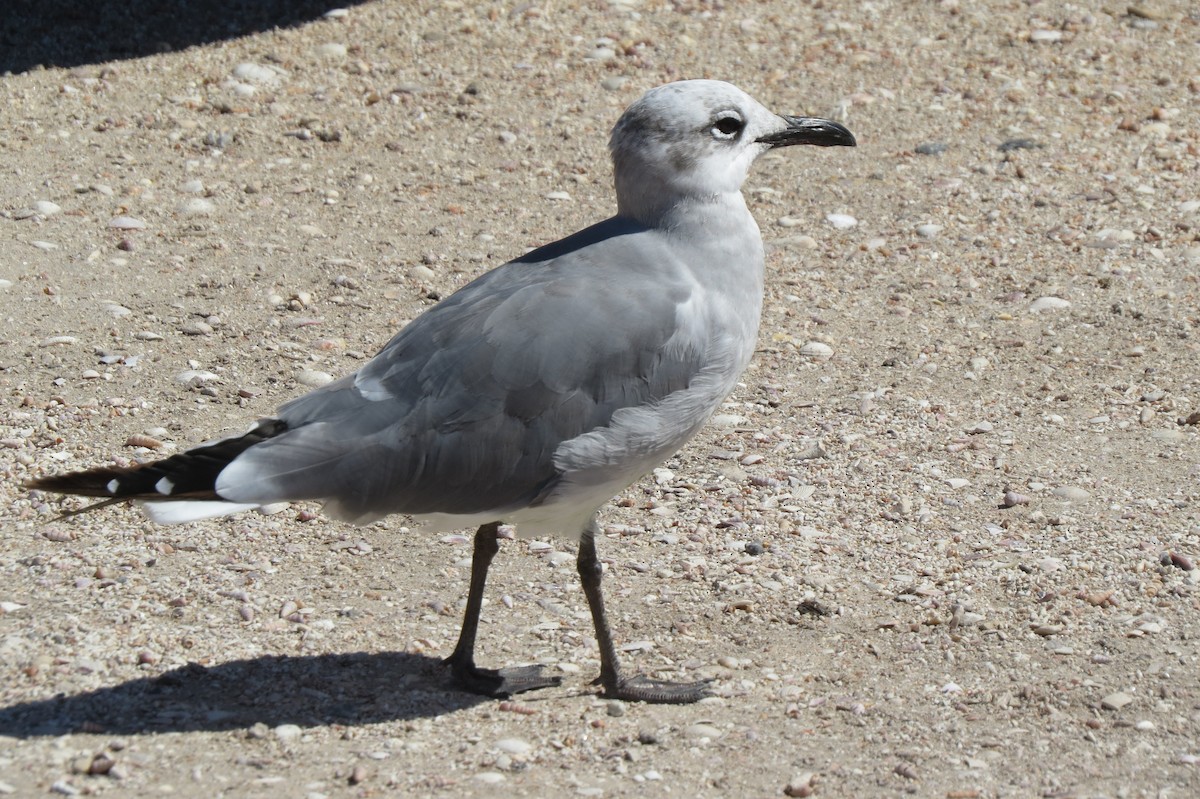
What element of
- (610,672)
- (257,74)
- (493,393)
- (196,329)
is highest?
(257,74)

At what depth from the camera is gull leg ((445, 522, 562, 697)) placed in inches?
167

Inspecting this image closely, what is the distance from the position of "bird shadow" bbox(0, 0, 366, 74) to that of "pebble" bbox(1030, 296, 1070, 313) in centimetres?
465

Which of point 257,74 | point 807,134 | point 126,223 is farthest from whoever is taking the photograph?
point 257,74

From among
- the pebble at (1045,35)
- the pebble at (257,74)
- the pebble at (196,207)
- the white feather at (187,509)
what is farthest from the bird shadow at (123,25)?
the white feather at (187,509)

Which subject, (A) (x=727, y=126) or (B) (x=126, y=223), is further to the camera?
(B) (x=126, y=223)

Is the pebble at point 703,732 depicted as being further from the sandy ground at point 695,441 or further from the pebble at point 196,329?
the pebble at point 196,329

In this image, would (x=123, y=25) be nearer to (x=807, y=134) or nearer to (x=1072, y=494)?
(x=807, y=134)

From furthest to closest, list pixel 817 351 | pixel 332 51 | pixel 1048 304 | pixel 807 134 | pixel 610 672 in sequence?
pixel 332 51 < pixel 1048 304 < pixel 817 351 < pixel 807 134 < pixel 610 672

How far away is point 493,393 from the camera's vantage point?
399 centimetres

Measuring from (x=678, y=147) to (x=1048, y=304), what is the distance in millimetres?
2952

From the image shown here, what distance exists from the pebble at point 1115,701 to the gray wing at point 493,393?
4.62 ft

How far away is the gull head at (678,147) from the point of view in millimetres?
4297

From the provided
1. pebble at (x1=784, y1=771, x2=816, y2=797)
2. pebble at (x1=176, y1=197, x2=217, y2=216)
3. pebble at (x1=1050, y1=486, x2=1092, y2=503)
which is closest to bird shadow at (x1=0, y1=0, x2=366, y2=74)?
pebble at (x1=176, y1=197, x2=217, y2=216)

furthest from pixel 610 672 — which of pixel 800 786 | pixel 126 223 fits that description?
pixel 126 223
